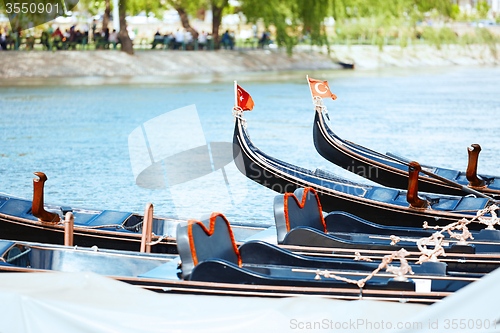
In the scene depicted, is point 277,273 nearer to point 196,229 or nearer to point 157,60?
point 196,229

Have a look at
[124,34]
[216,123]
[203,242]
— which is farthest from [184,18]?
[203,242]

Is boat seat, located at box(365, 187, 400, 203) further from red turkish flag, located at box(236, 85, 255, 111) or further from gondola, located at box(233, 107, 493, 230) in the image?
red turkish flag, located at box(236, 85, 255, 111)

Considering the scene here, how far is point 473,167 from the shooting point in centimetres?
415

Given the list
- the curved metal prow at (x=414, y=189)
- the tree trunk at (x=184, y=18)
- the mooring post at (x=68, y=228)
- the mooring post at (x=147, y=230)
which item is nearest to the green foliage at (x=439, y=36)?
the tree trunk at (x=184, y=18)

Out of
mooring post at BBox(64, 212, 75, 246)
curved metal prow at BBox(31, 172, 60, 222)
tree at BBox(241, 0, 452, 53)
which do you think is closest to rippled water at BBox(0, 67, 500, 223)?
curved metal prow at BBox(31, 172, 60, 222)

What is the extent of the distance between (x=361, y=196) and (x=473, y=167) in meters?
0.88

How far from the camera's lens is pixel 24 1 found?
1303 centimetres

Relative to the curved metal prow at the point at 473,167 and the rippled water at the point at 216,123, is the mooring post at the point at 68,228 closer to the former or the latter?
the rippled water at the point at 216,123

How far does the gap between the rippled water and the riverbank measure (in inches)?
36.0

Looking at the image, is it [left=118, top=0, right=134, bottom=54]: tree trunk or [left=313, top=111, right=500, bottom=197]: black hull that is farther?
[left=118, top=0, right=134, bottom=54]: tree trunk

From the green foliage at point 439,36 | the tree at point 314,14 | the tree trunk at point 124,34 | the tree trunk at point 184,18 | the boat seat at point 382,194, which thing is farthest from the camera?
the green foliage at point 439,36

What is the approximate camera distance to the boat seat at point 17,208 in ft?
11.2

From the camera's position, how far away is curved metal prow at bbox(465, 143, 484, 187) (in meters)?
4.12

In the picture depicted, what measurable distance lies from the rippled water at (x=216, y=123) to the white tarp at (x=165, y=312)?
2844 mm
